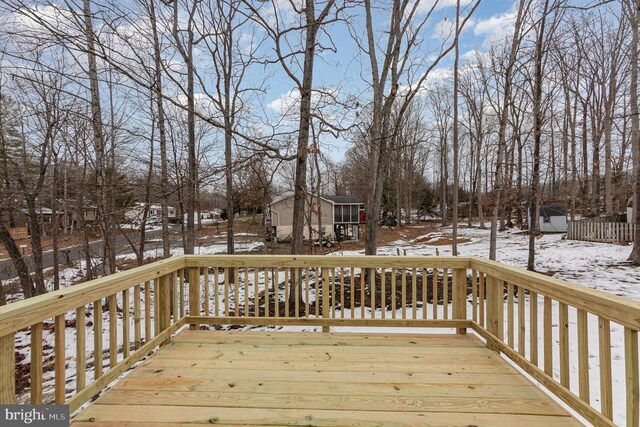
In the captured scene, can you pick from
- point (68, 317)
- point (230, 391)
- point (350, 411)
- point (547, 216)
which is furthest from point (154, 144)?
point (547, 216)

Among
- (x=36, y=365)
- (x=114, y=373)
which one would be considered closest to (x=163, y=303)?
(x=114, y=373)

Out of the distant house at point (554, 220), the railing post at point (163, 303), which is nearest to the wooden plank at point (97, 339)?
the railing post at point (163, 303)

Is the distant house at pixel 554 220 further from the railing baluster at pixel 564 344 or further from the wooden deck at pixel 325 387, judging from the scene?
the railing baluster at pixel 564 344

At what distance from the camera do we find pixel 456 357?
8.01 feet

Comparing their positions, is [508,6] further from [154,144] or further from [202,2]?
[154,144]

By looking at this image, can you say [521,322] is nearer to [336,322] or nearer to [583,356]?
[583,356]

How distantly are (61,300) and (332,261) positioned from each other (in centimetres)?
193

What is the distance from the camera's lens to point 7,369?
133 cm

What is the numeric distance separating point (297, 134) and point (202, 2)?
7.18ft

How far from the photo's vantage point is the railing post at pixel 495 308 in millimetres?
2501

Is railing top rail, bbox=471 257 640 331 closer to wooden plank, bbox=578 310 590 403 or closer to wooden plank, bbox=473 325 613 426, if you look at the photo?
wooden plank, bbox=578 310 590 403

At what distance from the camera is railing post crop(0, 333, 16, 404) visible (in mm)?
1306

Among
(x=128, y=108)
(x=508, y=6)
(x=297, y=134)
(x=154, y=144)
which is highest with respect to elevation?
(x=508, y=6)

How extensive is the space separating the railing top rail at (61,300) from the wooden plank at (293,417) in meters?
0.59
